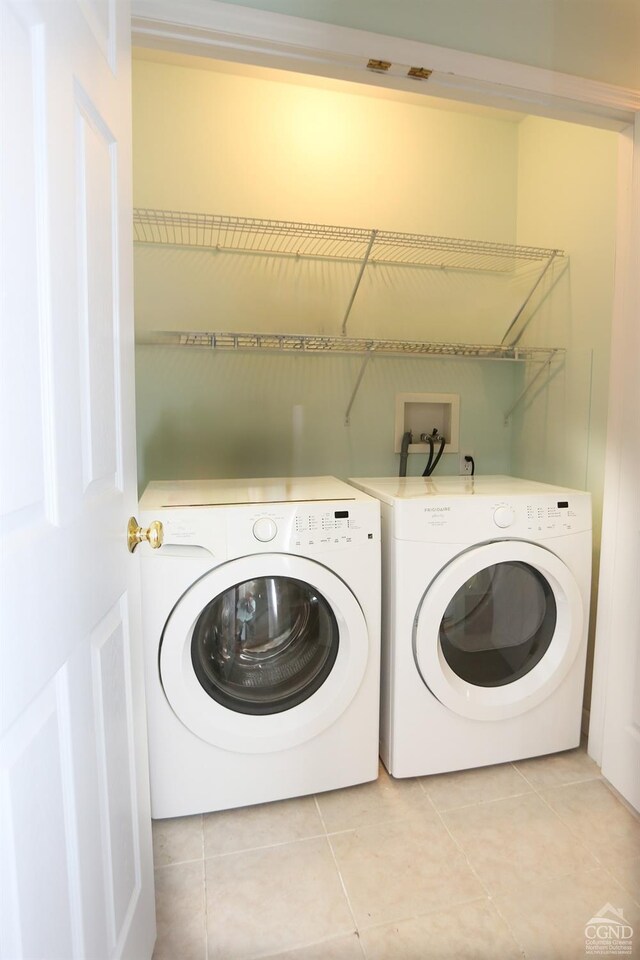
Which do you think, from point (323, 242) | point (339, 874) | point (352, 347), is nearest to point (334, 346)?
point (352, 347)

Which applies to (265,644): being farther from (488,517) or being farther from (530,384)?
(530,384)

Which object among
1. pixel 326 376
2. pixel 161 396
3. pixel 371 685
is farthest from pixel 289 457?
pixel 371 685

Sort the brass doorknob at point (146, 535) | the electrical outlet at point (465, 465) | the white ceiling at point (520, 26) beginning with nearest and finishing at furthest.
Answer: the brass doorknob at point (146, 535), the white ceiling at point (520, 26), the electrical outlet at point (465, 465)

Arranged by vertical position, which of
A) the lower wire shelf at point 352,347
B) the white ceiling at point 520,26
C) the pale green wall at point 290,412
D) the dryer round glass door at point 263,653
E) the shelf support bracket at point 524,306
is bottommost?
the dryer round glass door at point 263,653

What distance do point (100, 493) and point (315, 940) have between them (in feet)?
3.74

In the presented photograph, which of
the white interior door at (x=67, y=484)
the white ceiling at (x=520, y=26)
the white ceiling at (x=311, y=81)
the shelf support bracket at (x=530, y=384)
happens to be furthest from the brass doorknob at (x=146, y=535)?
the shelf support bracket at (x=530, y=384)

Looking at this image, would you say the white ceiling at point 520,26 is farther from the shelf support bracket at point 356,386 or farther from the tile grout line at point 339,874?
the tile grout line at point 339,874

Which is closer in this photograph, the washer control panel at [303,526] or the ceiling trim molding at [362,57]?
the ceiling trim molding at [362,57]

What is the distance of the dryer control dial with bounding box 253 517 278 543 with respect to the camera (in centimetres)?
142

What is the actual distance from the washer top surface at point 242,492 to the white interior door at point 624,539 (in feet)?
2.67

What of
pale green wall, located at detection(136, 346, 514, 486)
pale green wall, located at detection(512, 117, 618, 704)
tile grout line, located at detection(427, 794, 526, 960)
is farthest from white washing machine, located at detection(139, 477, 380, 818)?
pale green wall, located at detection(512, 117, 618, 704)

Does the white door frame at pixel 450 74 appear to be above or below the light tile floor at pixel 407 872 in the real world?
above

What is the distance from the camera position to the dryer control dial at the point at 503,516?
1.60 m

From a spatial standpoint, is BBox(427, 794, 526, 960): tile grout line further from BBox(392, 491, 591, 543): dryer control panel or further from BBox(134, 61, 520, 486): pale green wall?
BBox(134, 61, 520, 486): pale green wall
